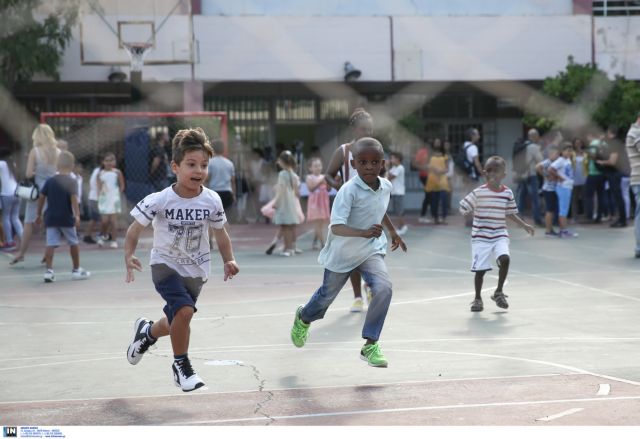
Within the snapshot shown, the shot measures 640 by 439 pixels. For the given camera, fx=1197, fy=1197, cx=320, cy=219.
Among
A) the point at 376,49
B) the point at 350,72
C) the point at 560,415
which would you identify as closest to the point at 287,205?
the point at 350,72

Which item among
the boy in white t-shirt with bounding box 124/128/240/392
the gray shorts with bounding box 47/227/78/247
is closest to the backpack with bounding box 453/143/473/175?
the gray shorts with bounding box 47/227/78/247

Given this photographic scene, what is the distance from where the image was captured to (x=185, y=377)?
617 cm

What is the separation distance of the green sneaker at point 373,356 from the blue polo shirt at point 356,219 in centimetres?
64

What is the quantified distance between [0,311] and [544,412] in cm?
605

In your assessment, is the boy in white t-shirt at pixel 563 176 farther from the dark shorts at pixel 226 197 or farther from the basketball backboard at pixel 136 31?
the basketball backboard at pixel 136 31

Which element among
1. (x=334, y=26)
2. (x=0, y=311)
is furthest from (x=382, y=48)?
(x=0, y=311)

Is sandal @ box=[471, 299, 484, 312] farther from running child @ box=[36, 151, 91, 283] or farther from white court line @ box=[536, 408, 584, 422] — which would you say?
running child @ box=[36, 151, 91, 283]

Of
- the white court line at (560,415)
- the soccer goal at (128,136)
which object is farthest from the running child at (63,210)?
the white court line at (560,415)

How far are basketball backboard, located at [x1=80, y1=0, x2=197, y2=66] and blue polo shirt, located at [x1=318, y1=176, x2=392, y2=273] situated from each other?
14.1 m

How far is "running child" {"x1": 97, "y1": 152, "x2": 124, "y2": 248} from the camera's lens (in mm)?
17156

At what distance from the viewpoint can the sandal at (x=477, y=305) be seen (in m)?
9.69

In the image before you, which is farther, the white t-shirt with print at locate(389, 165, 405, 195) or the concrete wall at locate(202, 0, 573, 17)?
the concrete wall at locate(202, 0, 573, 17)

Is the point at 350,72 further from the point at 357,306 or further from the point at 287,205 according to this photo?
the point at 357,306
